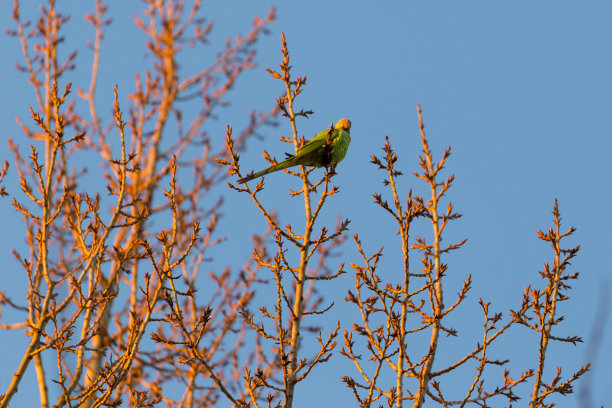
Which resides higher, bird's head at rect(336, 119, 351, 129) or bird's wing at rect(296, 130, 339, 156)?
bird's head at rect(336, 119, 351, 129)

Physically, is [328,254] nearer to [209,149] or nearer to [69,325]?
[209,149]

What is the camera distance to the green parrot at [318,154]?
496 cm

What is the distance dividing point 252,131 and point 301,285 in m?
7.31

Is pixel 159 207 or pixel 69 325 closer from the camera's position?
pixel 69 325

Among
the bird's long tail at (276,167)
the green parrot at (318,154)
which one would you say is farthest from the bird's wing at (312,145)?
the bird's long tail at (276,167)

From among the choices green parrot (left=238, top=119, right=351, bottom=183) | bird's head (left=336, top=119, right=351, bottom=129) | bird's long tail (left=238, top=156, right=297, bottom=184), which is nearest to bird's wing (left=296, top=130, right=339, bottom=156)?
green parrot (left=238, top=119, right=351, bottom=183)

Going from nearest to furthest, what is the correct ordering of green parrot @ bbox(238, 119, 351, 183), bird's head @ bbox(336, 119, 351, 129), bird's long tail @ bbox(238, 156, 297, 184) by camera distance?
bird's long tail @ bbox(238, 156, 297, 184), green parrot @ bbox(238, 119, 351, 183), bird's head @ bbox(336, 119, 351, 129)

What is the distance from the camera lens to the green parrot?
16.3 ft

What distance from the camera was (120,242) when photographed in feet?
29.8

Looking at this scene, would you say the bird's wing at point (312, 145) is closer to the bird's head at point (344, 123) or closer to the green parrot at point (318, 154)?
the green parrot at point (318, 154)

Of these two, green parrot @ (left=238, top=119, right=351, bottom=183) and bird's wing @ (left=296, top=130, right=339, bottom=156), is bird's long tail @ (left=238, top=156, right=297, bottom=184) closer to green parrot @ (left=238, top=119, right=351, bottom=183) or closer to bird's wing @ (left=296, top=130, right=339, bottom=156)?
green parrot @ (left=238, top=119, right=351, bottom=183)

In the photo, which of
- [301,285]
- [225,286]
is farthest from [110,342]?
[301,285]

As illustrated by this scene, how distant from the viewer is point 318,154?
533cm

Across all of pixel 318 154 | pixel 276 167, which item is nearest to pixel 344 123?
pixel 318 154
